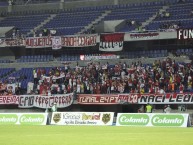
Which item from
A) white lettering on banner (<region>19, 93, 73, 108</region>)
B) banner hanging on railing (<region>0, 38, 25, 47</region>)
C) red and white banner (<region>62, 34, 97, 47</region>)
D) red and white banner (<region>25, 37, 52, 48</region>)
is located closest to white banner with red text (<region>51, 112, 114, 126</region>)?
white lettering on banner (<region>19, 93, 73, 108</region>)

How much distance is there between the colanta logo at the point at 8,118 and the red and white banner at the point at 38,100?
680 cm

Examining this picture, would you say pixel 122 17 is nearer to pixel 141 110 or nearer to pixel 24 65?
pixel 24 65

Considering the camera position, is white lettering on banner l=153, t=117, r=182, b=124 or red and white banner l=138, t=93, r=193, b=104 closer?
white lettering on banner l=153, t=117, r=182, b=124

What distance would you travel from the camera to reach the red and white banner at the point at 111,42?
2162 inches

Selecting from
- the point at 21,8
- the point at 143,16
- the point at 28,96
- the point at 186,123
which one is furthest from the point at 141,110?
the point at 21,8

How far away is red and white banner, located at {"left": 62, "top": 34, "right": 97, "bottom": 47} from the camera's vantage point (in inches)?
2206

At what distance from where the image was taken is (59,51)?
60625mm

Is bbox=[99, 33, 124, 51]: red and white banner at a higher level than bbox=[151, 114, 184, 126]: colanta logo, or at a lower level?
higher

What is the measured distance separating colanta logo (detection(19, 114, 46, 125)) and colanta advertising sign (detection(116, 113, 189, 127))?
6.82 meters

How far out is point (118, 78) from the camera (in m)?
48.9

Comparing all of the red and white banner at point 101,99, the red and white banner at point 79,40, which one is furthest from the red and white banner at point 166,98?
the red and white banner at point 79,40

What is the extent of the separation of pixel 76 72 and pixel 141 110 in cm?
959

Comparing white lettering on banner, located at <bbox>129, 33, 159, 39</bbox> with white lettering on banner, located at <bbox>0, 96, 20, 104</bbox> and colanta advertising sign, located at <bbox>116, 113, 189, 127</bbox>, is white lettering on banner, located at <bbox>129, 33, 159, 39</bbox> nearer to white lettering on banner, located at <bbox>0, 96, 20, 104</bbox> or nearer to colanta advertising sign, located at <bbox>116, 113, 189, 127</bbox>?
white lettering on banner, located at <bbox>0, 96, 20, 104</bbox>

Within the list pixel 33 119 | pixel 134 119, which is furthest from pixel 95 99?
pixel 134 119
